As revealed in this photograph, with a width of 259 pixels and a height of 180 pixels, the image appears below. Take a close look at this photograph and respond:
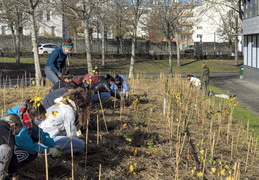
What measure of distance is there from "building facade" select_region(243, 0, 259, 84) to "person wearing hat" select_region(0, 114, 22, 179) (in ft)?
64.4

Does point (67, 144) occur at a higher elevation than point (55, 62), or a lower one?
lower

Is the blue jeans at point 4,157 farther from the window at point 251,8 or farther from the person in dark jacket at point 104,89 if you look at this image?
the window at point 251,8

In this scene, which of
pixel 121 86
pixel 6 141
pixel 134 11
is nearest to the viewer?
pixel 6 141

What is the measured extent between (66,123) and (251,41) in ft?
69.1

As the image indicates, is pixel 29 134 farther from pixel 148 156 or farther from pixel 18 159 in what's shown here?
pixel 148 156

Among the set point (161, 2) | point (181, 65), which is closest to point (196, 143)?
point (161, 2)

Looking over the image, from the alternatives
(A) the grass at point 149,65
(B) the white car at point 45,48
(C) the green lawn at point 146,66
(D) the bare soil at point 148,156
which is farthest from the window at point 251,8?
(B) the white car at point 45,48

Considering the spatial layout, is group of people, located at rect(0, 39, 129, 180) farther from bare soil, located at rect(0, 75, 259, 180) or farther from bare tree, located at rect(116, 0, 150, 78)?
bare tree, located at rect(116, 0, 150, 78)

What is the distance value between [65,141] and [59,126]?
0.33 metres

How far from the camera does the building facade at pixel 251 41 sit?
22305mm

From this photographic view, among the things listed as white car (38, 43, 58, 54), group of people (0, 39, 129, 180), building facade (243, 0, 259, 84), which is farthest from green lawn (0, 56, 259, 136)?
group of people (0, 39, 129, 180)

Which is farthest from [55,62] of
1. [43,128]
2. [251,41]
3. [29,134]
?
[251,41]

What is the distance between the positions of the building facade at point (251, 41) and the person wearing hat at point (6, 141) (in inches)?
773

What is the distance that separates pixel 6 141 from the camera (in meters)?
3.96
